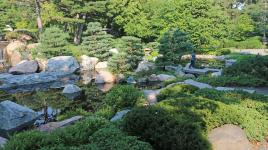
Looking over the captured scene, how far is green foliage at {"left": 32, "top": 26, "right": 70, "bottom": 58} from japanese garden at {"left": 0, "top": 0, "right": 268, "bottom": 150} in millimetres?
75

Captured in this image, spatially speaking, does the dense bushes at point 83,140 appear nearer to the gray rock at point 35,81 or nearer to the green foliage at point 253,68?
the green foliage at point 253,68

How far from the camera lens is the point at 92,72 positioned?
74.3 feet

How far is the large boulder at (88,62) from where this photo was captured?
2380 cm

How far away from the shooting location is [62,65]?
72.1 ft

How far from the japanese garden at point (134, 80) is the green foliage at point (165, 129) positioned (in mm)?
18

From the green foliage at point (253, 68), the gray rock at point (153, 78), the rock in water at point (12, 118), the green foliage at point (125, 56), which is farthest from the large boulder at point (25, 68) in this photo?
the green foliage at point (253, 68)

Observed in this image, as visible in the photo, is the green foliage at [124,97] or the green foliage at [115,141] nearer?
the green foliage at [115,141]

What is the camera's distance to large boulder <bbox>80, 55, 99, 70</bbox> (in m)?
23.8

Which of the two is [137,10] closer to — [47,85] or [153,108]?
[47,85]

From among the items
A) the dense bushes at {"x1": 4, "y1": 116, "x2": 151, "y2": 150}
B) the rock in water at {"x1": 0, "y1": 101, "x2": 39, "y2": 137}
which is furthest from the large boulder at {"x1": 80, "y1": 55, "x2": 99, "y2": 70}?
the dense bushes at {"x1": 4, "y1": 116, "x2": 151, "y2": 150}

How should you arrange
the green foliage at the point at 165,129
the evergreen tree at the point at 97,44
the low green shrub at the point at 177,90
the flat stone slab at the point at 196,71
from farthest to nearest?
the evergreen tree at the point at 97,44, the flat stone slab at the point at 196,71, the low green shrub at the point at 177,90, the green foliage at the point at 165,129

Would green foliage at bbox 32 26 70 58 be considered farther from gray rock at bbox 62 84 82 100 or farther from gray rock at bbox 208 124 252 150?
gray rock at bbox 208 124 252 150

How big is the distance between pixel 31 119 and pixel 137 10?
2301cm

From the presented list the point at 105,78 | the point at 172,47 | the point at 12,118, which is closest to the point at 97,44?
the point at 172,47
